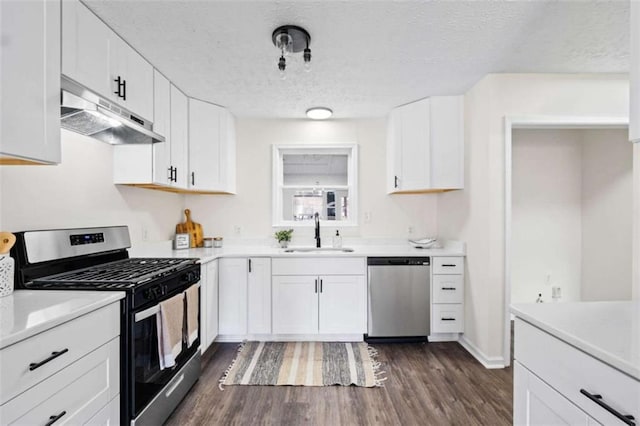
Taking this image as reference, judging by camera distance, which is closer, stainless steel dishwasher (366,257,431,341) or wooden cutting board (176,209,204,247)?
stainless steel dishwasher (366,257,431,341)

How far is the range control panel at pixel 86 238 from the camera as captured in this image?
182cm

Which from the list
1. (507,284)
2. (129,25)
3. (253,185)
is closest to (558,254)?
(507,284)

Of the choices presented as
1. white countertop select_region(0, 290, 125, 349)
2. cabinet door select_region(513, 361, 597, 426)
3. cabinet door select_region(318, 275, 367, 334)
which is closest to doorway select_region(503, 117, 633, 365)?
cabinet door select_region(318, 275, 367, 334)

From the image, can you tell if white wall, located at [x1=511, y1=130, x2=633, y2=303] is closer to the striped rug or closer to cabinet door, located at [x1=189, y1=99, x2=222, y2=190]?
the striped rug

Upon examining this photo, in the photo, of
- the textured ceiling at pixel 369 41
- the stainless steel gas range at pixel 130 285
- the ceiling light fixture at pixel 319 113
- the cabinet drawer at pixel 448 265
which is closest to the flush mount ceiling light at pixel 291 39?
the textured ceiling at pixel 369 41

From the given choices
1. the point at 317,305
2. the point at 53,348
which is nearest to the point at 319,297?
the point at 317,305

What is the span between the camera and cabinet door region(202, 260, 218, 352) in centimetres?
268

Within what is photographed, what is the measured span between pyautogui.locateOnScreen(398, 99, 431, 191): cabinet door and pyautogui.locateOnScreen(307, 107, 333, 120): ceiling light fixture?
2.57ft

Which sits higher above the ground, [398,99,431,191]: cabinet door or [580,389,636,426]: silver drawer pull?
[398,99,431,191]: cabinet door

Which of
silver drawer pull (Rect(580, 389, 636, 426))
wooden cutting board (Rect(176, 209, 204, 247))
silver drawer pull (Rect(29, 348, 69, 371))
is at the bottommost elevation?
silver drawer pull (Rect(29, 348, 69, 371))

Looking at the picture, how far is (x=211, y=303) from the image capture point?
9.05ft

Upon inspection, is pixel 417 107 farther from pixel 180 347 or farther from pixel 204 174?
pixel 180 347

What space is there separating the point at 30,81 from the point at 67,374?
1140 mm

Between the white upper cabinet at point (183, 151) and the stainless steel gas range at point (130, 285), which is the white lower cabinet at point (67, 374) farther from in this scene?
the white upper cabinet at point (183, 151)
